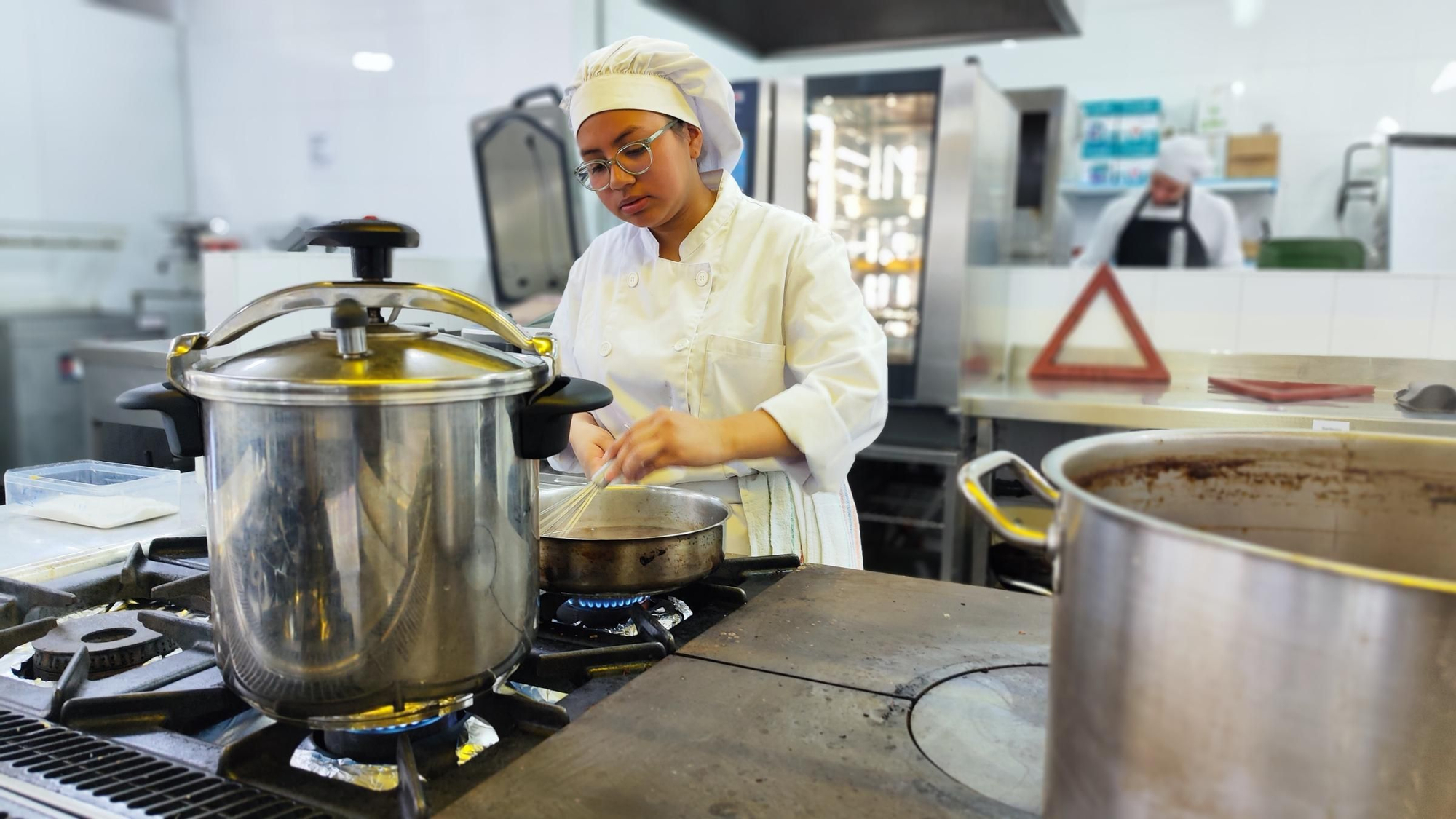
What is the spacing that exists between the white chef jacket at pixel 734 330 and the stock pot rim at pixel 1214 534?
71 cm

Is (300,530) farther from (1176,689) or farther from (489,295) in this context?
(489,295)

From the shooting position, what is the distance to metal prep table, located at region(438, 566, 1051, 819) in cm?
62

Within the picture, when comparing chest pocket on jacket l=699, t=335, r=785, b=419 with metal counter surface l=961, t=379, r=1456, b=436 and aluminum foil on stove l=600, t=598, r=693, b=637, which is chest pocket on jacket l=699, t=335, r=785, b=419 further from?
metal counter surface l=961, t=379, r=1456, b=436

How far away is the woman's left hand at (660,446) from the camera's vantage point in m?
1.05

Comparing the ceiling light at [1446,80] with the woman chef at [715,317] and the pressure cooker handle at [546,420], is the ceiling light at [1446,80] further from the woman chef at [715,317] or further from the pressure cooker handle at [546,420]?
the pressure cooker handle at [546,420]

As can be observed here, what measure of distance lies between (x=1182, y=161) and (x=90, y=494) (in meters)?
4.14

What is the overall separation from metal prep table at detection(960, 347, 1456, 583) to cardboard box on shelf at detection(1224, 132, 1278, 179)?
7.84ft

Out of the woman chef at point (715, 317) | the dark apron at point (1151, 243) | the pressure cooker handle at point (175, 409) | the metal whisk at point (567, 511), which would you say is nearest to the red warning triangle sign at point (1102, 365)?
the dark apron at point (1151, 243)

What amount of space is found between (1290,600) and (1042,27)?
2280 mm

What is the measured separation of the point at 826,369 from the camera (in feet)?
4.53

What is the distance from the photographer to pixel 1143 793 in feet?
1.55

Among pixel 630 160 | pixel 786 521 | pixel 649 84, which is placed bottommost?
pixel 786 521

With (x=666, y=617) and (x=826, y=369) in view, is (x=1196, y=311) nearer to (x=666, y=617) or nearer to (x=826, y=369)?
(x=826, y=369)

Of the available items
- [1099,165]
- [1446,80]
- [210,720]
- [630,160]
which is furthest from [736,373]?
[1446,80]
